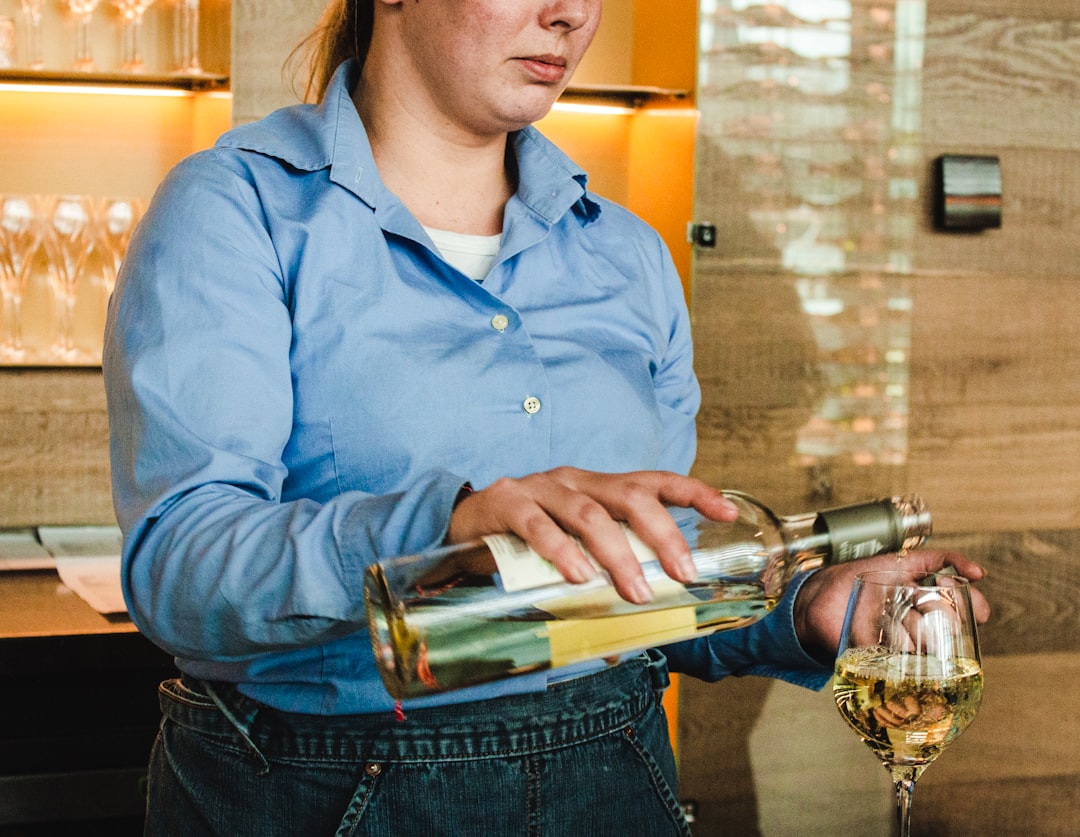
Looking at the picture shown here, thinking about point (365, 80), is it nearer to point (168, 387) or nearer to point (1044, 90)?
point (168, 387)

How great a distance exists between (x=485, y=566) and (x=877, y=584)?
32cm

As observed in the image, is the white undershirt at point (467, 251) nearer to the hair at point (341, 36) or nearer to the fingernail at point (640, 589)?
the hair at point (341, 36)

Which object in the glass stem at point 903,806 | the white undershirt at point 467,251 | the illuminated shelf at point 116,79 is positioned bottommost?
the glass stem at point 903,806

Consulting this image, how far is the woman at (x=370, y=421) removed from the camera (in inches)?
31.5

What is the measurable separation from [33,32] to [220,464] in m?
1.83

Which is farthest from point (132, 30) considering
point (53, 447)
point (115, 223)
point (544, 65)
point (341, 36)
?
point (544, 65)

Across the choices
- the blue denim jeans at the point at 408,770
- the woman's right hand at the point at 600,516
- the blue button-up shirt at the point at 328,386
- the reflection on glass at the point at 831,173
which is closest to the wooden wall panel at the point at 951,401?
the reflection on glass at the point at 831,173

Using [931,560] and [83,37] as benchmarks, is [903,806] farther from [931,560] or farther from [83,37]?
[83,37]

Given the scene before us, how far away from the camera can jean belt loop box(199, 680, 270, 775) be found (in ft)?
3.07

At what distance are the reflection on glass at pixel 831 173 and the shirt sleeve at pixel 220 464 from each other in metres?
1.38

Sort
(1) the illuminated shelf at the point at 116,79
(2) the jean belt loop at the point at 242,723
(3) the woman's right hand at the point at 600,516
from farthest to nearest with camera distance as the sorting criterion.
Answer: (1) the illuminated shelf at the point at 116,79 → (2) the jean belt loop at the point at 242,723 → (3) the woman's right hand at the point at 600,516

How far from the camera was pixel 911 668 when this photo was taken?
79cm

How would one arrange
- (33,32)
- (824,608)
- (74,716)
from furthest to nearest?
(33,32) < (74,716) < (824,608)

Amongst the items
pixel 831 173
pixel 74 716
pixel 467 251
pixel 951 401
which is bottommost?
pixel 74 716
